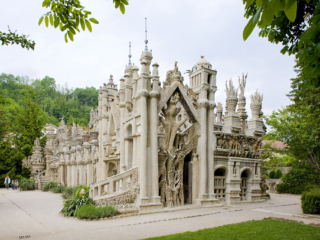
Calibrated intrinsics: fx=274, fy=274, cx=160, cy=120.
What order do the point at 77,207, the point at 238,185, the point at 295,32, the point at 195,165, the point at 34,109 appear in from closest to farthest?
1. the point at 295,32
2. the point at 77,207
3. the point at 195,165
4. the point at 238,185
5. the point at 34,109

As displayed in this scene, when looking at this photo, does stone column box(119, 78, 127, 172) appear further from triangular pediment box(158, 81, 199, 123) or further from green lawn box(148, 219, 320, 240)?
green lawn box(148, 219, 320, 240)

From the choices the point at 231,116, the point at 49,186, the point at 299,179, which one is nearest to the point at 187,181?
the point at 231,116

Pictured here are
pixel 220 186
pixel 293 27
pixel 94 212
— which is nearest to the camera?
pixel 293 27

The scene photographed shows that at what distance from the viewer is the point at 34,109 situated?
44.9 metres

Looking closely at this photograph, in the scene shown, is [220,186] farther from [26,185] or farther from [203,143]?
[26,185]

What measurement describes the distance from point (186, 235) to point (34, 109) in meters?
43.2

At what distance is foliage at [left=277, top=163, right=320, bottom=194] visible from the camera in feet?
78.5

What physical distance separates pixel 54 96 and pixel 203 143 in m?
107

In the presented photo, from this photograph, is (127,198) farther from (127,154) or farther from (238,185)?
(238,185)

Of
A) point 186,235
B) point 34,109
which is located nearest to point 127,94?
point 186,235

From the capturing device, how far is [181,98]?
14.0 metres

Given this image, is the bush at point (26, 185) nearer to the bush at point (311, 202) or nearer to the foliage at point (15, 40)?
the foliage at point (15, 40)

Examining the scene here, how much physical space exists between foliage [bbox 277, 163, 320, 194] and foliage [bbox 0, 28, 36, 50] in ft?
74.7

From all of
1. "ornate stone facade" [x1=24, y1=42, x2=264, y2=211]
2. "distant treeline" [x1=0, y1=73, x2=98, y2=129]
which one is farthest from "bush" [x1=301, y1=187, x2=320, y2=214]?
"distant treeline" [x1=0, y1=73, x2=98, y2=129]
